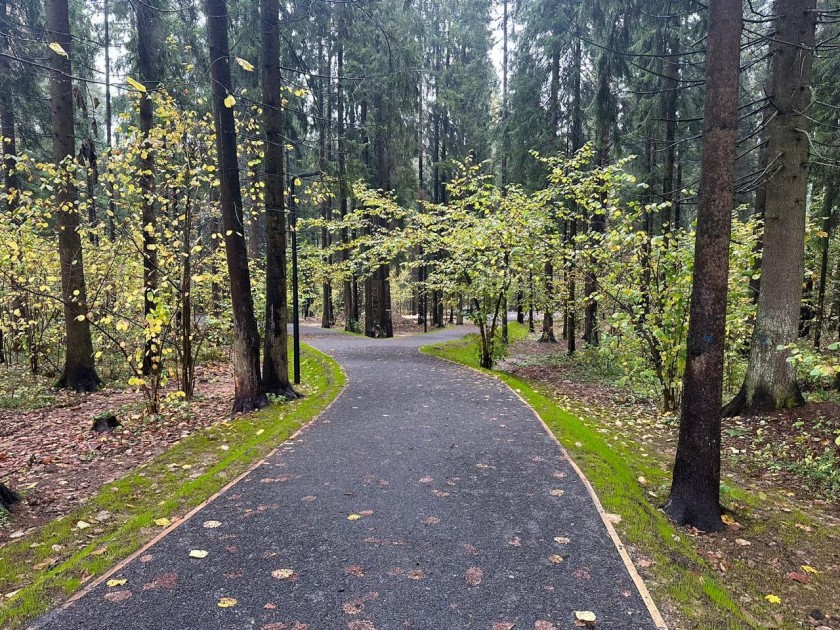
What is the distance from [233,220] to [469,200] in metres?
5.55

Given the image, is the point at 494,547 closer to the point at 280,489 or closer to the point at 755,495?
the point at 280,489

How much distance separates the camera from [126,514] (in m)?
4.20

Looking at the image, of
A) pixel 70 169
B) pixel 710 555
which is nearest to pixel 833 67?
pixel 710 555

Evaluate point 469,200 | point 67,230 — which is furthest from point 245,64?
point 469,200

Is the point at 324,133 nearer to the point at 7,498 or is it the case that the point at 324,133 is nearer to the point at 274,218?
the point at 274,218

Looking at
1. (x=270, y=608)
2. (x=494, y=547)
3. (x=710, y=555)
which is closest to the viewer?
(x=270, y=608)

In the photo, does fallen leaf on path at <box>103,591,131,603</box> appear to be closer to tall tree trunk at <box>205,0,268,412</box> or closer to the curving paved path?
the curving paved path

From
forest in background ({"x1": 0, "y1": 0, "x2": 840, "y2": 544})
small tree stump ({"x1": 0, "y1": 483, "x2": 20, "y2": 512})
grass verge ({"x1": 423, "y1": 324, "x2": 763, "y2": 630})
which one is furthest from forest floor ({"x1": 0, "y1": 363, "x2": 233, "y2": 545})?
grass verge ({"x1": 423, "y1": 324, "x2": 763, "y2": 630})

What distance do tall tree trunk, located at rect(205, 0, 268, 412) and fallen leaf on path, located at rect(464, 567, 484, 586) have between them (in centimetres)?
553

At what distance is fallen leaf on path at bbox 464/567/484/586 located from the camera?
3033 mm

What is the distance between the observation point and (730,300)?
7660 millimetres

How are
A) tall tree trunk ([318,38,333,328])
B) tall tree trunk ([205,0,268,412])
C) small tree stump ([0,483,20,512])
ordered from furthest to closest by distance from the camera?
tall tree trunk ([318,38,333,328]) < tall tree trunk ([205,0,268,412]) < small tree stump ([0,483,20,512])

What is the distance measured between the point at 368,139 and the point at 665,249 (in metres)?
17.0

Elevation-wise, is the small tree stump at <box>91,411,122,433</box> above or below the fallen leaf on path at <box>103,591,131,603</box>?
below
